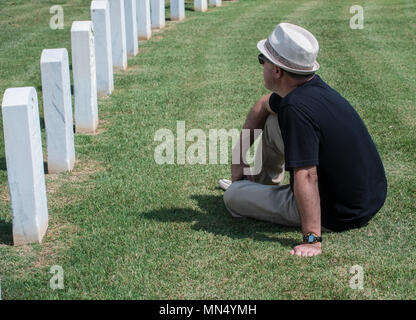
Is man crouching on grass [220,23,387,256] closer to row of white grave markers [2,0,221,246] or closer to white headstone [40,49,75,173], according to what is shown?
row of white grave markers [2,0,221,246]

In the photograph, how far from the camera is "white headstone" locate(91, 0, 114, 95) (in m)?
7.66

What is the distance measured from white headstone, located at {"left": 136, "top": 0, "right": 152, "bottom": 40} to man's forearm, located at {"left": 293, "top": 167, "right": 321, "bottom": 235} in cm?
737

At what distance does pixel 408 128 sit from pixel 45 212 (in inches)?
160

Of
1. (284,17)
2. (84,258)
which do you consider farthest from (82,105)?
(284,17)

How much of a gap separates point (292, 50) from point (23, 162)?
1.96 m

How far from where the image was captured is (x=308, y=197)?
4.23 metres

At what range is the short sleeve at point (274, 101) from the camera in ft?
15.6

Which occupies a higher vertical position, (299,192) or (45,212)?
(299,192)

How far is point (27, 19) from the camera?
13.0 meters

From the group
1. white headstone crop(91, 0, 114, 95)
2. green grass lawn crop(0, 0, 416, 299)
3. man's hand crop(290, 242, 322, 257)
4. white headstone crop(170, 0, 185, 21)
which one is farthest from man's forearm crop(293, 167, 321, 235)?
white headstone crop(170, 0, 185, 21)

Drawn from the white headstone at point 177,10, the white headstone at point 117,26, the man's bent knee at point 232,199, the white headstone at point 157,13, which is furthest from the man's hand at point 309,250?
the white headstone at point 177,10

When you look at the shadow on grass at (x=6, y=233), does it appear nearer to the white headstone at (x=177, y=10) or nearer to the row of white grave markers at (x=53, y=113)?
the row of white grave markers at (x=53, y=113)
